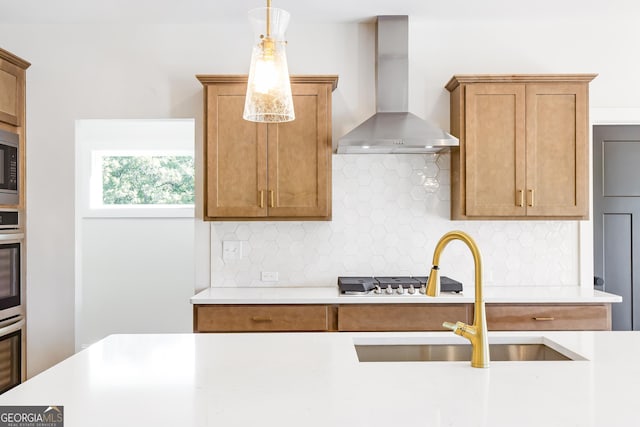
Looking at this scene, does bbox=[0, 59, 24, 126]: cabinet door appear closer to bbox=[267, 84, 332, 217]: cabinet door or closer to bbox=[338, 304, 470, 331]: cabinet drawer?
bbox=[267, 84, 332, 217]: cabinet door

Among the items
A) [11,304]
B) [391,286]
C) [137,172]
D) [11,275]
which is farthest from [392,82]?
[11,304]

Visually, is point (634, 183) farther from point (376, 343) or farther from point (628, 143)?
point (376, 343)

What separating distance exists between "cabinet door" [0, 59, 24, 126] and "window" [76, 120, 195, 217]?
1.25 m

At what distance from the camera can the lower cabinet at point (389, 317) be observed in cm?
300

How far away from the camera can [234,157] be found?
3264mm

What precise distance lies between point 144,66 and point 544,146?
280 centimetres

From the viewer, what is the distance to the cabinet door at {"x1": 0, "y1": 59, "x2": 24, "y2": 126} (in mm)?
3270

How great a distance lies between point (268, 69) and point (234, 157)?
1685 mm

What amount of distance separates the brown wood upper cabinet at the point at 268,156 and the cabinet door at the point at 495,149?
0.92 meters

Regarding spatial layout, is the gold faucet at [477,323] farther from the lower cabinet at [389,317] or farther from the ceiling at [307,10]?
the ceiling at [307,10]

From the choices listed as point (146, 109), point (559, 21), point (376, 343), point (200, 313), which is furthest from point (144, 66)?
point (559, 21)

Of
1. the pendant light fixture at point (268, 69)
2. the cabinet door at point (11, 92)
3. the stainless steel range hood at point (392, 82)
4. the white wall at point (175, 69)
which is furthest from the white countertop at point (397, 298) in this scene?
the cabinet door at point (11, 92)

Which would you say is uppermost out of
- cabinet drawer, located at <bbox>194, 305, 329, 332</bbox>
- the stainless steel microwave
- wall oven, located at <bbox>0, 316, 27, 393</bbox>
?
the stainless steel microwave
